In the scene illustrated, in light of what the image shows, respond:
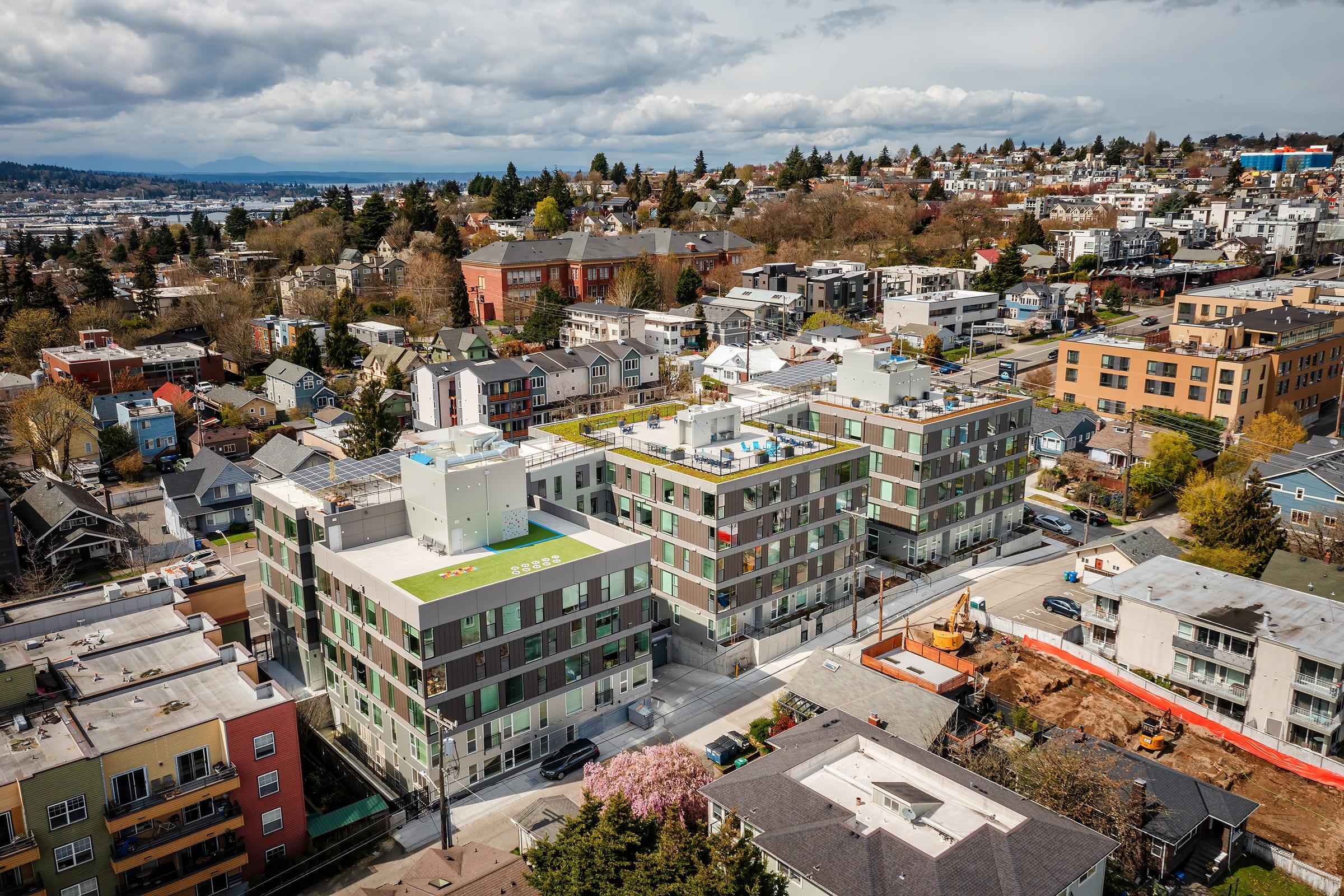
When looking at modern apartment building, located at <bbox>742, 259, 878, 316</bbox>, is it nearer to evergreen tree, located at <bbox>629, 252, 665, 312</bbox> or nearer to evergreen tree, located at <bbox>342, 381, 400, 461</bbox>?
evergreen tree, located at <bbox>629, 252, 665, 312</bbox>

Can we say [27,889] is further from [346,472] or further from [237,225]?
[237,225]

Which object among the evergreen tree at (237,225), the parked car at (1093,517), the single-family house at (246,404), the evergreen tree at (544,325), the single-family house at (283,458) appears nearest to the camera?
the parked car at (1093,517)

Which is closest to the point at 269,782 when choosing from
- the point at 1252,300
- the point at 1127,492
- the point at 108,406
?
the point at 1127,492

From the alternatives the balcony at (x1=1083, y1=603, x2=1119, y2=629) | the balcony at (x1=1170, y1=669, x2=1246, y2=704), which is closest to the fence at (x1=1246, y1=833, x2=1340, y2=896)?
the balcony at (x1=1170, y1=669, x2=1246, y2=704)

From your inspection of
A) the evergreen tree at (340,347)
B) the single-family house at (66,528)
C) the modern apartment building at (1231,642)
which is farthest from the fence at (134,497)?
the modern apartment building at (1231,642)

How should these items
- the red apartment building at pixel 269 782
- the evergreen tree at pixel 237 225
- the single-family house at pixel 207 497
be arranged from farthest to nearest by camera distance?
1. the evergreen tree at pixel 237 225
2. the single-family house at pixel 207 497
3. the red apartment building at pixel 269 782

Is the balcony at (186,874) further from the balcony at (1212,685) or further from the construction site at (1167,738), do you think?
the balcony at (1212,685)

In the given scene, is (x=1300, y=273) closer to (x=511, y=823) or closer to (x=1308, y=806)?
(x=1308, y=806)
